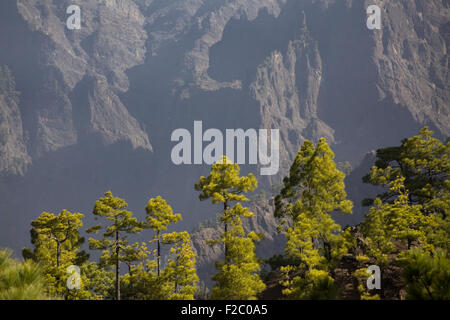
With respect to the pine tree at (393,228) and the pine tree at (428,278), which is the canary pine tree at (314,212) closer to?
the pine tree at (393,228)

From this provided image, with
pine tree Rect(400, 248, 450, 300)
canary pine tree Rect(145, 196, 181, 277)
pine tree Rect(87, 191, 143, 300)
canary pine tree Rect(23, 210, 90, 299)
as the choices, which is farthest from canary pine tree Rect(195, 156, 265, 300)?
pine tree Rect(400, 248, 450, 300)

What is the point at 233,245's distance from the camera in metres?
19.3

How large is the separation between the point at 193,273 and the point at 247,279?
3.91 metres

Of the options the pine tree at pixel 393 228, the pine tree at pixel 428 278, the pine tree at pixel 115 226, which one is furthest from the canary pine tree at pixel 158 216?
the pine tree at pixel 428 278

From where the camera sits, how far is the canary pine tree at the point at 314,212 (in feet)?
58.4

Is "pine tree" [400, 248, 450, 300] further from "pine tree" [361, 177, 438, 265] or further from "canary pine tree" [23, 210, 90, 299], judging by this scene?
"canary pine tree" [23, 210, 90, 299]

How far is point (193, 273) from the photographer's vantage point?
2055 cm

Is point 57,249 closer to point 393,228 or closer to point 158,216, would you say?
point 158,216

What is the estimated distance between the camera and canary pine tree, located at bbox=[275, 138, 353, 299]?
17.8 m

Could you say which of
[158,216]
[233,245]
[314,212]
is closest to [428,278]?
[314,212]

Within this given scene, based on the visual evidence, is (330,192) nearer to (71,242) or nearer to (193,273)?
(193,273)

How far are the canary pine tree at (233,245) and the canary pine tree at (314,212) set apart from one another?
210 cm

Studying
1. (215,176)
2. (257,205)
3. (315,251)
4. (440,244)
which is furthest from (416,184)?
(257,205)

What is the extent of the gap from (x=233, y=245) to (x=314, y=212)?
5.26 m
